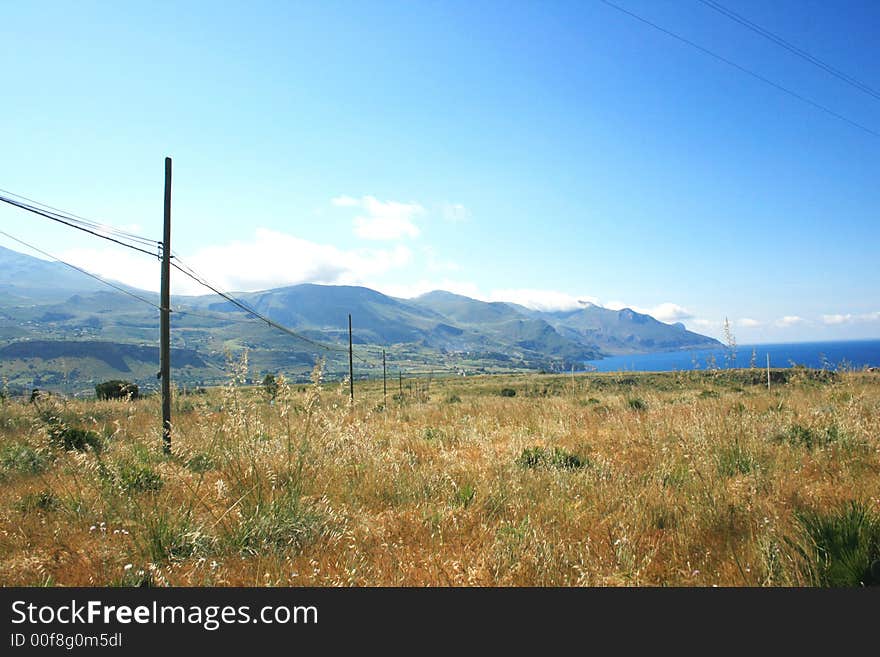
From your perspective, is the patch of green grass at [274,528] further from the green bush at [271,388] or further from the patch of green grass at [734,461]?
the patch of green grass at [734,461]

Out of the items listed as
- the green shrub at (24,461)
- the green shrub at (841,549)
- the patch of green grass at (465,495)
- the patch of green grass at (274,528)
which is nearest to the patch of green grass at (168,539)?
the patch of green grass at (274,528)

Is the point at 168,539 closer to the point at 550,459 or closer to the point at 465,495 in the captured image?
the point at 465,495

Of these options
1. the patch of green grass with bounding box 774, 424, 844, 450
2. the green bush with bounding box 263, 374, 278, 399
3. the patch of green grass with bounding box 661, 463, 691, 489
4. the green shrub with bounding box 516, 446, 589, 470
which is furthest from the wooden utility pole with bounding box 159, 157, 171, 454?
the patch of green grass with bounding box 774, 424, 844, 450

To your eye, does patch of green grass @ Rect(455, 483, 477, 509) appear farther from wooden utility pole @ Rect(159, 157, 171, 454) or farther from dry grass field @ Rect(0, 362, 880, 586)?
wooden utility pole @ Rect(159, 157, 171, 454)

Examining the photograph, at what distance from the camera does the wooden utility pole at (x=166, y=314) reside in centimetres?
959

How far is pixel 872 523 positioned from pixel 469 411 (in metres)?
11.1

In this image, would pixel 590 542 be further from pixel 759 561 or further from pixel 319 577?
pixel 319 577

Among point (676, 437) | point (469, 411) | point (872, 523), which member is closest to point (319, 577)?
point (872, 523)

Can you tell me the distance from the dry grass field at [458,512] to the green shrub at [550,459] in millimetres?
46

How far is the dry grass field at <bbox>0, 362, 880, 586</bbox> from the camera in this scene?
332 cm

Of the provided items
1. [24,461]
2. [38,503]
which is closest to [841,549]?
[38,503]

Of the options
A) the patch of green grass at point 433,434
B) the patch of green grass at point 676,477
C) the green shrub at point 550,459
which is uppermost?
the patch of green grass at point 676,477
